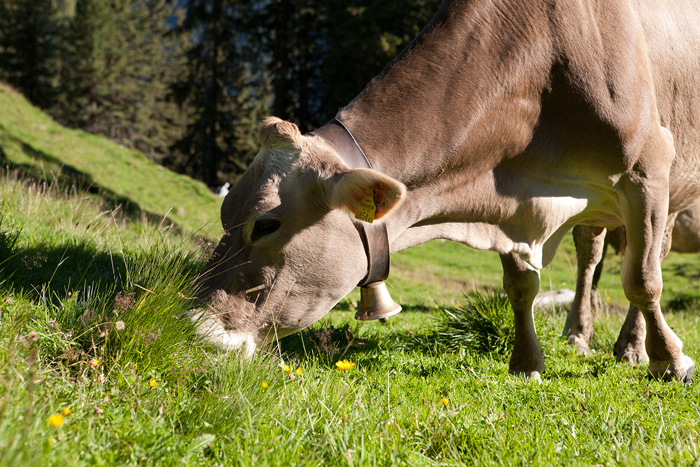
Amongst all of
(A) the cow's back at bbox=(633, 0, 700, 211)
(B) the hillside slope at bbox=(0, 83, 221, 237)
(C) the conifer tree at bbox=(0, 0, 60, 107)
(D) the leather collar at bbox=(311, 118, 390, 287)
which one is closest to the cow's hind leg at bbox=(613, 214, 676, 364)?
(A) the cow's back at bbox=(633, 0, 700, 211)

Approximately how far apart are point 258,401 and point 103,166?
1459 centimetres

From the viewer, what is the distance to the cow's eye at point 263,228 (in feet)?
9.28

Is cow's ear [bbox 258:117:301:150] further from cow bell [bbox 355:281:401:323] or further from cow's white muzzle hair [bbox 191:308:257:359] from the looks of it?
cow bell [bbox 355:281:401:323]

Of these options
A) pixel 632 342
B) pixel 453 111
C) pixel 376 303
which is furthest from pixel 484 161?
pixel 632 342

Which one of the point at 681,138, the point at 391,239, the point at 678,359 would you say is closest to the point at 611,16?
the point at 681,138

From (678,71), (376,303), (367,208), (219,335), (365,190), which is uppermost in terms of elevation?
(678,71)

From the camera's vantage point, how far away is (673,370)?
3.56 metres

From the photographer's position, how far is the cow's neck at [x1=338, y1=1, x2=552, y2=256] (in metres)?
3.06

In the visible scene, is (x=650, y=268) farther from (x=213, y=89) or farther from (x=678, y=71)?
(x=213, y=89)

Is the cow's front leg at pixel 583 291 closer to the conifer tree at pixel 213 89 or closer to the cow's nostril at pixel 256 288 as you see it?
the cow's nostril at pixel 256 288

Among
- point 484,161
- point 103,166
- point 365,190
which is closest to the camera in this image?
point 365,190

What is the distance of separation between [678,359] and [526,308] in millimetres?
1082

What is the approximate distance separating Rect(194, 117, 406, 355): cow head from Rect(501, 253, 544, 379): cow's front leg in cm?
165

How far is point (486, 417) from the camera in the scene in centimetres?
252
